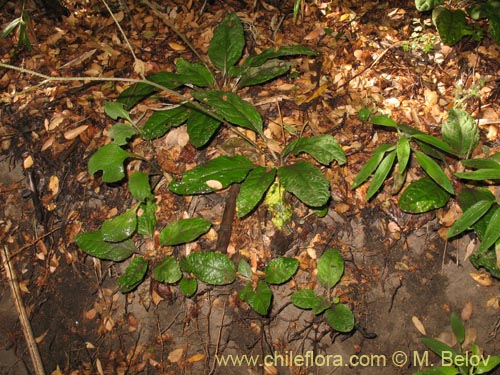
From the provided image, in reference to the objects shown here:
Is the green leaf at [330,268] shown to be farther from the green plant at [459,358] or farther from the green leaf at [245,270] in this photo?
the green plant at [459,358]

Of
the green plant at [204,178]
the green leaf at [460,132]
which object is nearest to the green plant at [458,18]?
the green leaf at [460,132]

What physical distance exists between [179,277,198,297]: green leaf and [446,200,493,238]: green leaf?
1.24m

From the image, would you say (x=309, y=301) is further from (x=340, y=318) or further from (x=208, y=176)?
(x=208, y=176)

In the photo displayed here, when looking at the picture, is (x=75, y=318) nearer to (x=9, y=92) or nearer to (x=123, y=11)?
(x=9, y=92)

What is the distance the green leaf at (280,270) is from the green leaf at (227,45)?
1.19 m

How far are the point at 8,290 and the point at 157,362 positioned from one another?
0.99 metres

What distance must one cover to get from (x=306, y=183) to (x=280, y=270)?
46 cm

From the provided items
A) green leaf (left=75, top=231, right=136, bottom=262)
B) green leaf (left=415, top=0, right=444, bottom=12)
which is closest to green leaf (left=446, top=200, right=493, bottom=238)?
green leaf (left=415, top=0, right=444, bottom=12)

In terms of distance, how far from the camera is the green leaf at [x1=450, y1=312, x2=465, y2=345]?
1875 millimetres

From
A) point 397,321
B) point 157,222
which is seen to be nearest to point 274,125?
point 157,222

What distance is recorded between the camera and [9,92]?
107 inches

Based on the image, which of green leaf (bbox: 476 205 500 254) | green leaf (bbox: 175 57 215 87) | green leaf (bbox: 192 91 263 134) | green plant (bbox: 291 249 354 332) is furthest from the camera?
green leaf (bbox: 175 57 215 87)

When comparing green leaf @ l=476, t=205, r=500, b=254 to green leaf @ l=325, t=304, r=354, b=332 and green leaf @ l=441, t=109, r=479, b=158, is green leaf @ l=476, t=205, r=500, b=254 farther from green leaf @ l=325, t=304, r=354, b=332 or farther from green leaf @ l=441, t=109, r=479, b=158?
green leaf @ l=325, t=304, r=354, b=332

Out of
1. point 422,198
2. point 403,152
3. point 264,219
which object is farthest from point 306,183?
point 422,198
